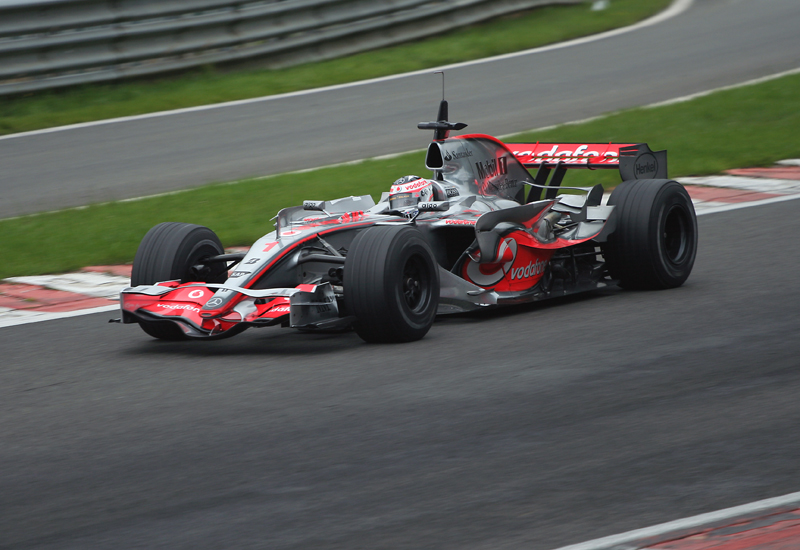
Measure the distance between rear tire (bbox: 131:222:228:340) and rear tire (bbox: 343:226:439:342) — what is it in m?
1.24

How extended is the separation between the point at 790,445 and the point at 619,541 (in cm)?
126

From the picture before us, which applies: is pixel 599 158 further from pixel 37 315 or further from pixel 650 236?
pixel 37 315

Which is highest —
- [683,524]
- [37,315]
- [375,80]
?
[375,80]

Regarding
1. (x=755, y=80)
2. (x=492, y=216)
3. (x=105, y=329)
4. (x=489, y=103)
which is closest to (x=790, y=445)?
(x=492, y=216)

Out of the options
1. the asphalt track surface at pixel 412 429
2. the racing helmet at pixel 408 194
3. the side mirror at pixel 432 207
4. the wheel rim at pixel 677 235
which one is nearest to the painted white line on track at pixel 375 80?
the asphalt track surface at pixel 412 429

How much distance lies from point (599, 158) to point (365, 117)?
802cm

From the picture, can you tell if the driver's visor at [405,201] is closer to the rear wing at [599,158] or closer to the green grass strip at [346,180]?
the rear wing at [599,158]

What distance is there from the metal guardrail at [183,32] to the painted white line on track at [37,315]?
8.78 metres

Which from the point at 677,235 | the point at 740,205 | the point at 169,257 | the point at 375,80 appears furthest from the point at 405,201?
the point at 375,80

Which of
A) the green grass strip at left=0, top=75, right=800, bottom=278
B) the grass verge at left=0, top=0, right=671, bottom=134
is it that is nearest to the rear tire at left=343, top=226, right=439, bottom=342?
the green grass strip at left=0, top=75, right=800, bottom=278

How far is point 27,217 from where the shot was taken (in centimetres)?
1140

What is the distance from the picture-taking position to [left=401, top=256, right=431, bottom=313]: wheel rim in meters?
6.65

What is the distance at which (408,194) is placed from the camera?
24.5 feet

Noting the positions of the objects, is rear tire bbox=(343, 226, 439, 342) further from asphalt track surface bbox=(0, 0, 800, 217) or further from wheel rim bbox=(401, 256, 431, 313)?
asphalt track surface bbox=(0, 0, 800, 217)
